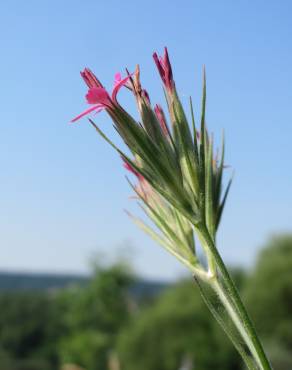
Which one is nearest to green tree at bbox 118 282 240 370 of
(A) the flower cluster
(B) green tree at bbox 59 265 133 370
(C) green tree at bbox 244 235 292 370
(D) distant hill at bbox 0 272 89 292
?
(B) green tree at bbox 59 265 133 370

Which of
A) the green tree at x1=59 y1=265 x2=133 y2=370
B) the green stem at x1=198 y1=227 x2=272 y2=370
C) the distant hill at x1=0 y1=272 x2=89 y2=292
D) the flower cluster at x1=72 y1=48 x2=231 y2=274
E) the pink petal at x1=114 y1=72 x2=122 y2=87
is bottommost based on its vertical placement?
the green stem at x1=198 y1=227 x2=272 y2=370

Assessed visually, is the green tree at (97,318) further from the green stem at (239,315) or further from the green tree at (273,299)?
the green stem at (239,315)

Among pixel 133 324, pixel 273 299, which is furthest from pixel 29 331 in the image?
pixel 273 299

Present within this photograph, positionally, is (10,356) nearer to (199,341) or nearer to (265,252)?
(199,341)

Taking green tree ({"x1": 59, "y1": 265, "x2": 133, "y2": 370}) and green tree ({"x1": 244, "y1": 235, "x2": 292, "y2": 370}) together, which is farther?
green tree ({"x1": 59, "y1": 265, "x2": 133, "y2": 370})

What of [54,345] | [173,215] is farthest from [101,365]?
[173,215]

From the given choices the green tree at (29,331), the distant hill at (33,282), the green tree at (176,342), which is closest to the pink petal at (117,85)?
the green tree at (176,342)

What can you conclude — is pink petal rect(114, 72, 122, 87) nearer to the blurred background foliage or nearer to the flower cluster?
the flower cluster
